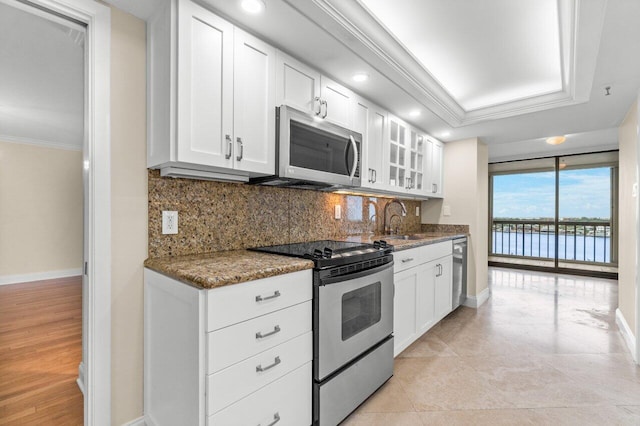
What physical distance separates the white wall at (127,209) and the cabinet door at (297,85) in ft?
2.47

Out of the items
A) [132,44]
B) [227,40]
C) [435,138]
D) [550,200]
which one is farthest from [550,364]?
[550,200]

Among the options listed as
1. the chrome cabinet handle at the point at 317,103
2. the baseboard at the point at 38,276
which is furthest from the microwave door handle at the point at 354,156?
the baseboard at the point at 38,276

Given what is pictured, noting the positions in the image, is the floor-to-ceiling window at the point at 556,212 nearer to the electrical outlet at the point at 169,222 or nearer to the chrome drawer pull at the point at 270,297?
the chrome drawer pull at the point at 270,297

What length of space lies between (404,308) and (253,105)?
75.9 inches

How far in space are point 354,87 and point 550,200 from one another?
5.98m

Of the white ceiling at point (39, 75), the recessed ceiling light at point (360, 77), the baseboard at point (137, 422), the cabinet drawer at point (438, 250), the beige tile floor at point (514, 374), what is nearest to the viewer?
the baseboard at point (137, 422)

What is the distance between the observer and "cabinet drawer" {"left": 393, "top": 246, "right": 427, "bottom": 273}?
7.66ft

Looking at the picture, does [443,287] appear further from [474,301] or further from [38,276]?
[38,276]

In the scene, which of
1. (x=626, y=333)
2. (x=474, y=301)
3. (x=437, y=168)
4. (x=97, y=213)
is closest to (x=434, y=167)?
(x=437, y=168)

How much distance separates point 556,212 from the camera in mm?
6152

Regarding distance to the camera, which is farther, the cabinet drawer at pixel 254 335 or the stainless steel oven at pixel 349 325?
the stainless steel oven at pixel 349 325

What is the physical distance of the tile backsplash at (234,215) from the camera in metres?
1.71

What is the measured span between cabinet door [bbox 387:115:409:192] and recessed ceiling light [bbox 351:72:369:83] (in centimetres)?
79

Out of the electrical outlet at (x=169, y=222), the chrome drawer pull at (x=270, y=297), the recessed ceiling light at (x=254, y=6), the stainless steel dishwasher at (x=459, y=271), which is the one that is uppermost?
the recessed ceiling light at (x=254, y=6)
